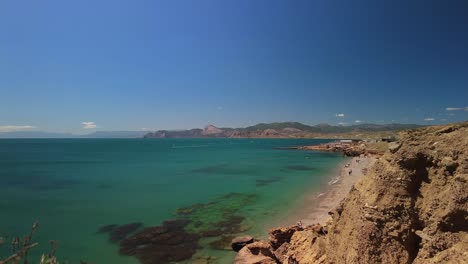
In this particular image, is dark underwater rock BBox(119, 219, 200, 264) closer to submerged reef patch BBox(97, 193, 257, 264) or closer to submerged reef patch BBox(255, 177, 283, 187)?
submerged reef patch BBox(97, 193, 257, 264)

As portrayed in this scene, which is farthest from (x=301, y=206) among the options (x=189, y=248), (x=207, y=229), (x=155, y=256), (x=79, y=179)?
(x=79, y=179)

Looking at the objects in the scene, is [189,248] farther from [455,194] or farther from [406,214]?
[455,194]

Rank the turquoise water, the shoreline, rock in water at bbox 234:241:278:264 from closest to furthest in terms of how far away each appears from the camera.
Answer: rock in water at bbox 234:241:278:264 < the turquoise water < the shoreline

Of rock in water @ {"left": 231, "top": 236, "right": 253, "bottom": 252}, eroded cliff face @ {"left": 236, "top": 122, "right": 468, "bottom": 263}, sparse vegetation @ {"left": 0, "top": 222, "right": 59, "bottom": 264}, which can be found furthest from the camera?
rock in water @ {"left": 231, "top": 236, "right": 253, "bottom": 252}

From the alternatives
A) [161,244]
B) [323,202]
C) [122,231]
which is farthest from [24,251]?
[323,202]

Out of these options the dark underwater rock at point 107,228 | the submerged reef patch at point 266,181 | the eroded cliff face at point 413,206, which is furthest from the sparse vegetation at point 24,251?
the submerged reef patch at point 266,181

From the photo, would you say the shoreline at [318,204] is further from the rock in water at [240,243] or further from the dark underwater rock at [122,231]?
the dark underwater rock at [122,231]

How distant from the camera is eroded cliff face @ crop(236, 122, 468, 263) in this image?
7195 millimetres

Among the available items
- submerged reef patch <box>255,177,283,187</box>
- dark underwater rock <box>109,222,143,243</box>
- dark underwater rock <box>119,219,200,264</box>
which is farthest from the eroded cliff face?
submerged reef patch <box>255,177,283,187</box>

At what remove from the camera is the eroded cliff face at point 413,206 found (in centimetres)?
720

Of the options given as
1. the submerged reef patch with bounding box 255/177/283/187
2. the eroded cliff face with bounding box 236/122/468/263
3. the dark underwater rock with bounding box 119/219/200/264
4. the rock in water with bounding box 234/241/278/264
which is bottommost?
the submerged reef patch with bounding box 255/177/283/187

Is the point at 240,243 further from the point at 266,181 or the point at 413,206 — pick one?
the point at 266,181

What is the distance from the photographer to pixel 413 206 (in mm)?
8172

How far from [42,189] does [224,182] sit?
3064cm
